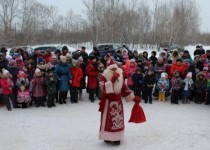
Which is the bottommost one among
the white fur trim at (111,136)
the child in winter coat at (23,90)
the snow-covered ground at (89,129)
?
the snow-covered ground at (89,129)

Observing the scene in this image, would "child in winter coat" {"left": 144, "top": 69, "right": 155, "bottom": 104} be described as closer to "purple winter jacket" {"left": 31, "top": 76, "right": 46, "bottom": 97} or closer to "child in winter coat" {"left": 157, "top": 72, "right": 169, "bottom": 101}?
"child in winter coat" {"left": 157, "top": 72, "right": 169, "bottom": 101}

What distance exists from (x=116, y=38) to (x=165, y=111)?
31663mm

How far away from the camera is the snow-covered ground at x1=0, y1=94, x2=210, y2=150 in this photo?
18.5 feet

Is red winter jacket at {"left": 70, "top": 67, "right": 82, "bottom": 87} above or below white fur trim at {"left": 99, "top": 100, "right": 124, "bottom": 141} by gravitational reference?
above

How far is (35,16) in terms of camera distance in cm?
4078

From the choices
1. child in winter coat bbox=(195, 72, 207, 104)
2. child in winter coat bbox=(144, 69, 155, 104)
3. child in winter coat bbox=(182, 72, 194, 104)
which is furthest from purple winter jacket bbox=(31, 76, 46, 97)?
child in winter coat bbox=(195, 72, 207, 104)

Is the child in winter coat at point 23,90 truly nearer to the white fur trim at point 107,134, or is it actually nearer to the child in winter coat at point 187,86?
the white fur trim at point 107,134

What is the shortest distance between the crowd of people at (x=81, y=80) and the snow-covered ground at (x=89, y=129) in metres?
0.47

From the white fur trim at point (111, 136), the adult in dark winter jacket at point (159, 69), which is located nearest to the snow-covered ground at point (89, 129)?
the white fur trim at point (111, 136)

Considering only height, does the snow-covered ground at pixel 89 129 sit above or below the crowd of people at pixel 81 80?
below

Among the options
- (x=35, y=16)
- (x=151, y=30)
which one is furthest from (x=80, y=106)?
(x=151, y=30)

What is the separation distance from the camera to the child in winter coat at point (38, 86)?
8.62 meters

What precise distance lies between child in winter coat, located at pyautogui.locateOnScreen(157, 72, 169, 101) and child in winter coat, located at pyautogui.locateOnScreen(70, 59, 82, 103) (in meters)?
2.60

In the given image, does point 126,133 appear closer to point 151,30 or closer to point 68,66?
point 68,66
